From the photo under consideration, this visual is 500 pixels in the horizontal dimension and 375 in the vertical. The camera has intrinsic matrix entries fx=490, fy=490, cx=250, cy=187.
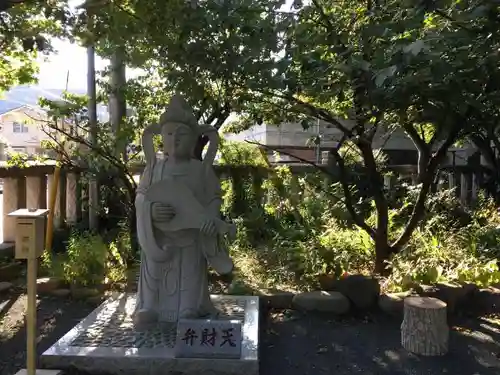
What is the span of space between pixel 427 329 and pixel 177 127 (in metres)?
2.80

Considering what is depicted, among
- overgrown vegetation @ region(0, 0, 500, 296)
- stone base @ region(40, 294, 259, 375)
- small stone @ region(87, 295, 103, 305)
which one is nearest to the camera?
overgrown vegetation @ region(0, 0, 500, 296)

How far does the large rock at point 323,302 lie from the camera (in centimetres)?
527

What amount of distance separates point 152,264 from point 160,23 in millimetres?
2106

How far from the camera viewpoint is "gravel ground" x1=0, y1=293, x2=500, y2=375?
4.05m

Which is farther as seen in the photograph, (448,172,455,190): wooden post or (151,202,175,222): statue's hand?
(448,172,455,190): wooden post

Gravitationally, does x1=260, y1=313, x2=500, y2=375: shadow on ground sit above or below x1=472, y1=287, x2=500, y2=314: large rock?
below

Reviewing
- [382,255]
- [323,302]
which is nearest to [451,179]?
[382,255]

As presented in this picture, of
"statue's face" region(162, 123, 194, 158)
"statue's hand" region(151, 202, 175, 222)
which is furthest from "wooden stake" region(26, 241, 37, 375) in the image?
"statue's face" region(162, 123, 194, 158)

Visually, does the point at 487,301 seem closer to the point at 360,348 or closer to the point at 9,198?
the point at 360,348

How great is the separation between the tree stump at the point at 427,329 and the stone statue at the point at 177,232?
172cm

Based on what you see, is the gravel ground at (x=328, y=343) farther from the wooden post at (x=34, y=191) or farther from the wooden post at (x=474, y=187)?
the wooden post at (x=474, y=187)

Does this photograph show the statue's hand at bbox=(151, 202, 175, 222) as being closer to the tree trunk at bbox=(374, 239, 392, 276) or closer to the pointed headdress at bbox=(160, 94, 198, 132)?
the pointed headdress at bbox=(160, 94, 198, 132)

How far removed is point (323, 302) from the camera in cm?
529

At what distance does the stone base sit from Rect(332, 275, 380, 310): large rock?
145 cm
